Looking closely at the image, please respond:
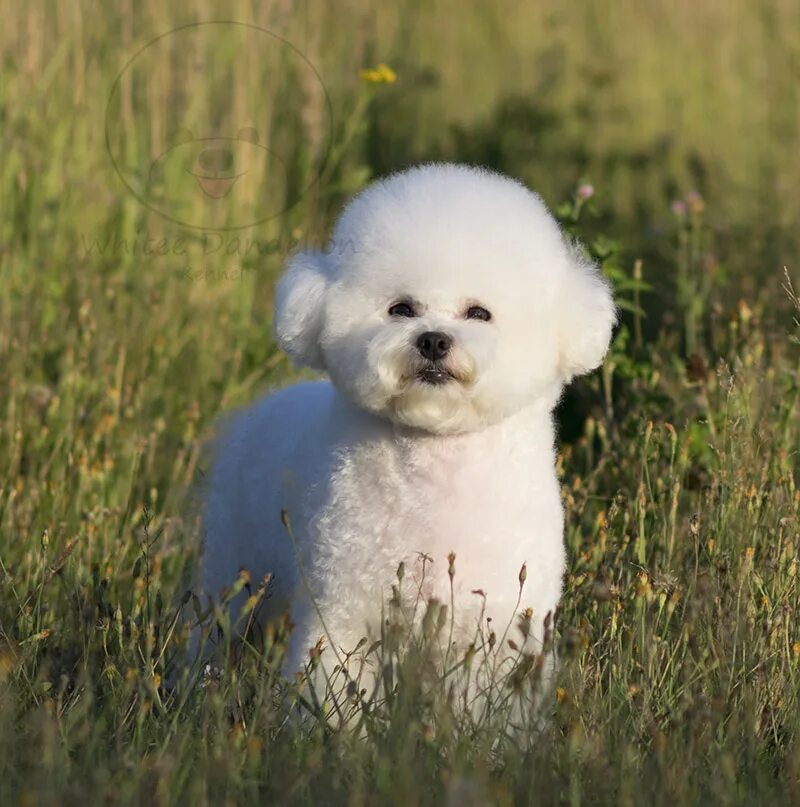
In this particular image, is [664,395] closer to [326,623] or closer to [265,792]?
[326,623]

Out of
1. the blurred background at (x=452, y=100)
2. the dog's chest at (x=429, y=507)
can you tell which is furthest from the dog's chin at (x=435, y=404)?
the blurred background at (x=452, y=100)

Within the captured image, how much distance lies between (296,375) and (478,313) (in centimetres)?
292

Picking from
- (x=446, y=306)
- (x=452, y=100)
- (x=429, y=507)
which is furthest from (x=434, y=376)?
(x=452, y=100)

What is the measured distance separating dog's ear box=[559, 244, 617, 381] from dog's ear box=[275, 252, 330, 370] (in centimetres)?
58

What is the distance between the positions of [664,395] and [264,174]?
125 inches

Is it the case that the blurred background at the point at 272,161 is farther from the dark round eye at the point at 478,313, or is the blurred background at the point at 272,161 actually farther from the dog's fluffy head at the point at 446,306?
the dark round eye at the point at 478,313

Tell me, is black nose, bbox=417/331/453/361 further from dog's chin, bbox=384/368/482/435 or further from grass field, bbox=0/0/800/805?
grass field, bbox=0/0/800/805

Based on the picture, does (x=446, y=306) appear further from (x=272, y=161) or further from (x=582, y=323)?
(x=272, y=161)

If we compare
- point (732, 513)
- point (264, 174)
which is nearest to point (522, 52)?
point (264, 174)

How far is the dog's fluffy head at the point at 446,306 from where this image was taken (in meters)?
3.57

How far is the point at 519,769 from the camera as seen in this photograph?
9.68 feet

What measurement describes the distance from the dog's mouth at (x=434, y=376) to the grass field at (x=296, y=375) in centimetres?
58

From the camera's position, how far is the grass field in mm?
3131

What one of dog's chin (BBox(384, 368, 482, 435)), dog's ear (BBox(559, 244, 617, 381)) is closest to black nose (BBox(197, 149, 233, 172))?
dog's ear (BBox(559, 244, 617, 381))
